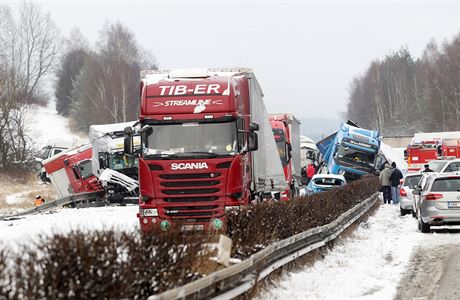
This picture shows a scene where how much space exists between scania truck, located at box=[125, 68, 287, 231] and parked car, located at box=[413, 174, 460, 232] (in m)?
5.14

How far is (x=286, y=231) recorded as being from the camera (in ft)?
43.5

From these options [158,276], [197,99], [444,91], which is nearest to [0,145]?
[197,99]

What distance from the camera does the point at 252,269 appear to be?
9.67 metres

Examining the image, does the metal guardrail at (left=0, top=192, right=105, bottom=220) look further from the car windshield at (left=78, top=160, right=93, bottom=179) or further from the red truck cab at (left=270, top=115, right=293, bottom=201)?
the red truck cab at (left=270, top=115, right=293, bottom=201)

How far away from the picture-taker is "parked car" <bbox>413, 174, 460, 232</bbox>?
65.4 feet

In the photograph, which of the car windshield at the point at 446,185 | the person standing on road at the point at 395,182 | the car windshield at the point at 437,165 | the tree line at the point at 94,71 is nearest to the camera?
the car windshield at the point at 446,185

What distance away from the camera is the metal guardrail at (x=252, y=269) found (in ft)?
23.9

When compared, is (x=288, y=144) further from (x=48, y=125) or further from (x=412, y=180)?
(x=48, y=125)

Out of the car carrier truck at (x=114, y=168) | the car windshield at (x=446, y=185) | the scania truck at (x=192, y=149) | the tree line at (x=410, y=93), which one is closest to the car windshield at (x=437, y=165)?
the car carrier truck at (x=114, y=168)

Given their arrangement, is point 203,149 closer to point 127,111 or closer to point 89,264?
point 89,264

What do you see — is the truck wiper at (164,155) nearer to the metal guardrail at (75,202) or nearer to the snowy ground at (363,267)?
the snowy ground at (363,267)

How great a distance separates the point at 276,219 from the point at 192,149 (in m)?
4.32

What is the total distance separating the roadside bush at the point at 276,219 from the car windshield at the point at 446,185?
275 centimetres

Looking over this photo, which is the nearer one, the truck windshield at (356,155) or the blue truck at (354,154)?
the blue truck at (354,154)
